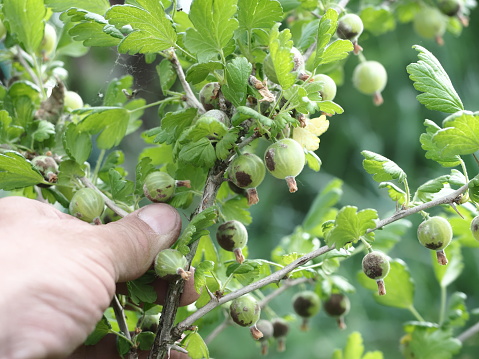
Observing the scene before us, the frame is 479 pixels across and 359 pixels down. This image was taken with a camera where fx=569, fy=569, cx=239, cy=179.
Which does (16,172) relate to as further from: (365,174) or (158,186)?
(365,174)

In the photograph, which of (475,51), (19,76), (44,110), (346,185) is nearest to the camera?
(44,110)

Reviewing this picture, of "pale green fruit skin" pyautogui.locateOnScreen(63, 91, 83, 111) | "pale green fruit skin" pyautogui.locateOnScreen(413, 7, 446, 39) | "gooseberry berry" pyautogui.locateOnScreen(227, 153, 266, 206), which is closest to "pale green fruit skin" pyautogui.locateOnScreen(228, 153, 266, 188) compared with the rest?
"gooseberry berry" pyautogui.locateOnScreen(227, 153, 266, 206)

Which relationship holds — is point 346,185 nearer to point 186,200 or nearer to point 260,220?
point 260,220

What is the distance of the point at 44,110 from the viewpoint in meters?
0.74

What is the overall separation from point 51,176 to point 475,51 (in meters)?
2.00

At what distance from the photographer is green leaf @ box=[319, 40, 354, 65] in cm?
54

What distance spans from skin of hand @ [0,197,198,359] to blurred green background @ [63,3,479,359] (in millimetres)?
1140

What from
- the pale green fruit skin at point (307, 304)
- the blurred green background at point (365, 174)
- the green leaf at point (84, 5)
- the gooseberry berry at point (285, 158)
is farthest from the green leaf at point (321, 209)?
the blurred green background at point (365, 174)

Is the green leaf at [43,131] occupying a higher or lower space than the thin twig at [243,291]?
higher

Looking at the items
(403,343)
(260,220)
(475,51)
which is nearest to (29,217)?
(403,343)

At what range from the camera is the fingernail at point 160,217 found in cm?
59

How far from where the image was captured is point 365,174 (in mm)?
2107

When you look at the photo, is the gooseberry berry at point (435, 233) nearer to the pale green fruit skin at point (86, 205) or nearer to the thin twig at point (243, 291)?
the thin twig at point (243, 291)

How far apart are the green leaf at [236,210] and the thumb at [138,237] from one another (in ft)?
0.26
